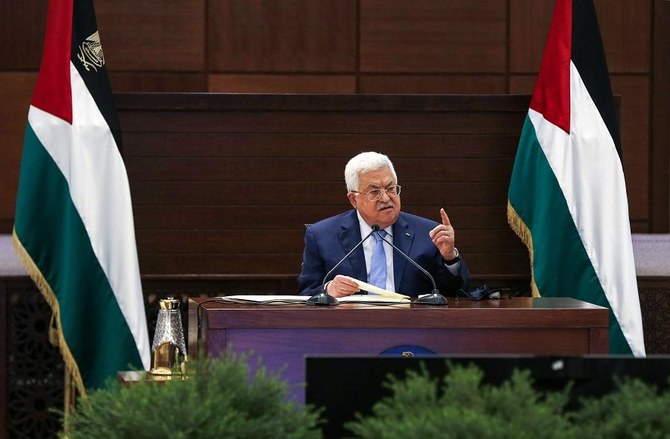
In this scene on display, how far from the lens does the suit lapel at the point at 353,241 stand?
4.66 metres

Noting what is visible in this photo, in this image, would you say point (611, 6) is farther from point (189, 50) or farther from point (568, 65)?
point (189, 50)

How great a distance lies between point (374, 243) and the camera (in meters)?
4.74

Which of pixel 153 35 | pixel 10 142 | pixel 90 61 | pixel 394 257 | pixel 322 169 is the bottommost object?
pixel 394 257

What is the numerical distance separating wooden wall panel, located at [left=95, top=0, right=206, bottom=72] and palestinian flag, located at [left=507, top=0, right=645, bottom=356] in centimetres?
227

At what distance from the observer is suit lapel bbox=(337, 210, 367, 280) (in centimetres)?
466

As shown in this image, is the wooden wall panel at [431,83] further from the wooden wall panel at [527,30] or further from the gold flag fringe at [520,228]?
the gold flag fringe at [520,228]

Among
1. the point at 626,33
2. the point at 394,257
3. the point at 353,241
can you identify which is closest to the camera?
the point at 394,257

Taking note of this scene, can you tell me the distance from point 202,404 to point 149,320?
173 inches

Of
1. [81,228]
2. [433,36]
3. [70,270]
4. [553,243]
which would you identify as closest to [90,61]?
[81,228]

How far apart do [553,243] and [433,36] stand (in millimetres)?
2067

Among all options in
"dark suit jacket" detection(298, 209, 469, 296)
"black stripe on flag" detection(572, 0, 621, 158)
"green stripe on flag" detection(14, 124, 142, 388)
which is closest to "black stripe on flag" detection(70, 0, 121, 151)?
"green stripe on flag" detection(14, 124, 142, 388)

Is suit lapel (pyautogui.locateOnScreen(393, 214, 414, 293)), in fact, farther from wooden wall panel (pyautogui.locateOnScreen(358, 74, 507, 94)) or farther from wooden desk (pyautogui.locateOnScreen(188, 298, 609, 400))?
wooden wall panel (pyautogui.locateOnScreen(358, 74, 507, 94))

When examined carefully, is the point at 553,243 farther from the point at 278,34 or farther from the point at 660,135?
the point at 278,34

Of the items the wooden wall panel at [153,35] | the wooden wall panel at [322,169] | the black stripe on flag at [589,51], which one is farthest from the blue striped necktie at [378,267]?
the wooden wall panel at [153,35]
